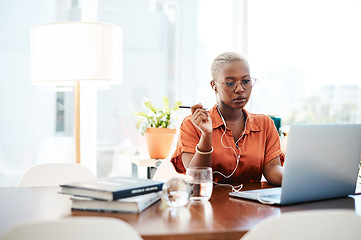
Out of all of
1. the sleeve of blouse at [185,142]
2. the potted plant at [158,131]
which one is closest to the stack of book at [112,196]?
the sleeve of blouse at [185,142]

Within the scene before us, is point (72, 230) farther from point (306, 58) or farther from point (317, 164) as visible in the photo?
point (306, 58)

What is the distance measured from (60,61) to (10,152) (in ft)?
3.83

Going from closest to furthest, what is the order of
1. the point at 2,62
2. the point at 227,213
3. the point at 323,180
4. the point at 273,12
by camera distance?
the point at 227,213, the point at 323,180, the point at 2,62, the point at 273,12

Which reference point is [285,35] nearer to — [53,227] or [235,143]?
[235,143]

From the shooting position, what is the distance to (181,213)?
3.94 ft

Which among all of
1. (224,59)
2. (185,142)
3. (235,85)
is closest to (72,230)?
(185,142)

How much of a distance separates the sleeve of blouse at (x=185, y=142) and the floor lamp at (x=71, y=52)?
2.36 ft

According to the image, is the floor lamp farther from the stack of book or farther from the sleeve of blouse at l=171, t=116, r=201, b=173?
the stack of book

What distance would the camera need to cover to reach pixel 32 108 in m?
3.20

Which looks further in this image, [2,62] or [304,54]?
[304,54]

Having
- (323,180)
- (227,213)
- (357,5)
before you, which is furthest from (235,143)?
(357,5)

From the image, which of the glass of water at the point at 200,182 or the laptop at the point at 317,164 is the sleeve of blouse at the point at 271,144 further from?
the glass of water at the point at 200,182

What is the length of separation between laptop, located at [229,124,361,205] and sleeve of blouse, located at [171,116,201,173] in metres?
0.50

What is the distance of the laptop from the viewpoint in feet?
4.13
